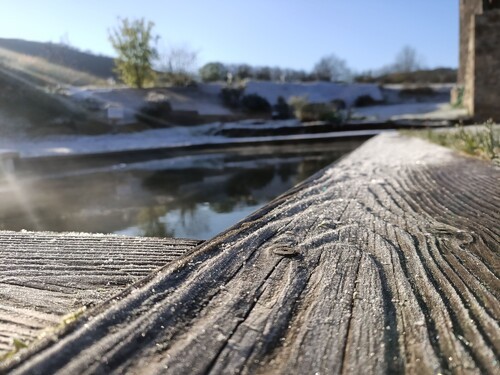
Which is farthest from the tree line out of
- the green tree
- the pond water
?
the pond water

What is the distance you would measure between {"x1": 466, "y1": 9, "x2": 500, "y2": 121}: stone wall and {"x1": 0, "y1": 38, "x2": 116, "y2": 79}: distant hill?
25.7 m

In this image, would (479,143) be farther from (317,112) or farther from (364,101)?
(364,101)

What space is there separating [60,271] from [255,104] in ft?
51.7

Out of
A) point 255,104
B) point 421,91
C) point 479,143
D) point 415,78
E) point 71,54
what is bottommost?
point 479,143

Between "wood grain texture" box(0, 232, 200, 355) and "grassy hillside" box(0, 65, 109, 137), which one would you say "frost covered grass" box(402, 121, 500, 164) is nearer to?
"wood grain texture" box(0, 232, 200, 355)

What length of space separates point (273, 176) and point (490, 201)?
319 centimetres

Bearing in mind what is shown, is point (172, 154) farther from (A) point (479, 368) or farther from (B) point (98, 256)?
(A) point (479, 368)

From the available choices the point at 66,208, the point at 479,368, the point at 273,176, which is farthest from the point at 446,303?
the point at 273,176

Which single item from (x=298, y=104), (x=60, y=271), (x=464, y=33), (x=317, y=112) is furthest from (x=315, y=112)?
(x=60, y=271)

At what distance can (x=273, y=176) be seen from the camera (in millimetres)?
4816

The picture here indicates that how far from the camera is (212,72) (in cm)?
2331

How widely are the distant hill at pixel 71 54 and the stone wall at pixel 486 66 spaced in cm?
2566

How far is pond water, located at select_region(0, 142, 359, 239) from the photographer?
2701 mm

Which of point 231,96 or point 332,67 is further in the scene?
point 332,67
